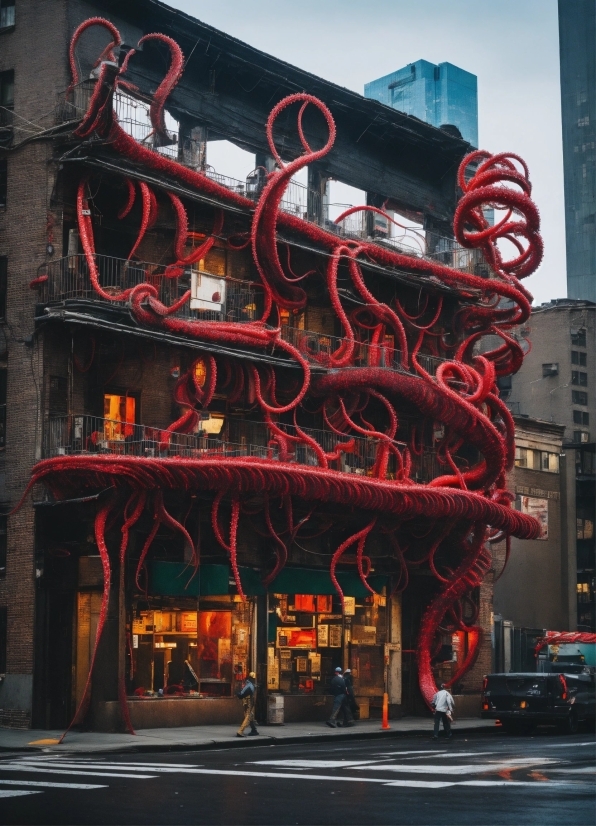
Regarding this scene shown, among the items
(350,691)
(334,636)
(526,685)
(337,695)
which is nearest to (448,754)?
(526,685)

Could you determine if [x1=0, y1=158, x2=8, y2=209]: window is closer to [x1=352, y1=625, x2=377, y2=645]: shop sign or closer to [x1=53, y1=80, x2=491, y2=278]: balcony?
[x1=53, y1=80, x2=491, y2=278]: balcony

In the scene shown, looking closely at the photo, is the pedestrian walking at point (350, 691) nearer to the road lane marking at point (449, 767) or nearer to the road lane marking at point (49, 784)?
the road lane marking at point (449, 767)

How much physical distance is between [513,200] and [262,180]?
305 inches

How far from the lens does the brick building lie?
35.7m

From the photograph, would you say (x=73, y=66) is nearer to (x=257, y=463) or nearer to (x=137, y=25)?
(x=137, y=25)

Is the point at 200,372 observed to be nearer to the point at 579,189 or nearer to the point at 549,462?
the point at 549,462

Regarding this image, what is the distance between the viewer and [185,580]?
36.8 m

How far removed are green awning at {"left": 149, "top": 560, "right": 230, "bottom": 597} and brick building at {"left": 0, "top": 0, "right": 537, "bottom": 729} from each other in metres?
0.06

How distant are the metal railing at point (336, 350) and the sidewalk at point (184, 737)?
1100 centimetres

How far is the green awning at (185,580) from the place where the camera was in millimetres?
36250

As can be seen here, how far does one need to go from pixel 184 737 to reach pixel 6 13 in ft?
69.1

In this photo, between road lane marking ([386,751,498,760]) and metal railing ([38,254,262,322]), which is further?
metal railing ([38,254,262,322])

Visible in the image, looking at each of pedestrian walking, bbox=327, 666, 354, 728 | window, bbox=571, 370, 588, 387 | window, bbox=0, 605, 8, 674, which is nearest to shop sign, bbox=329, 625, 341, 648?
pedestrian walking, bbox=327, 666, 354, 728

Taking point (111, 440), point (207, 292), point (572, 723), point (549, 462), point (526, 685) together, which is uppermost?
point (207, 292)
